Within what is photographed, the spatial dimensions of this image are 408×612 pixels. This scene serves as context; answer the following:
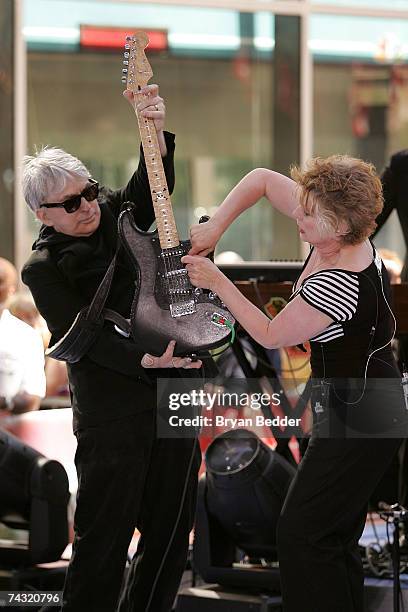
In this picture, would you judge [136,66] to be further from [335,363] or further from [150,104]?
[335,363]

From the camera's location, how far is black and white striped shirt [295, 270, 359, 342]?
9.01ft

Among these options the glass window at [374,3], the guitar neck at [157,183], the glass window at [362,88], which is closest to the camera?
the guitar neck at [157,183]

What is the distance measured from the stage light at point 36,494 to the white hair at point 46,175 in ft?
3.92

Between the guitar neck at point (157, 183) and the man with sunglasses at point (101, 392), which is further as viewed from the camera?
the man with sunglasses at point (101, 392)

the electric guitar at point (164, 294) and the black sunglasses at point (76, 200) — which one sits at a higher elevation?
the black sunglasses at point (76, 200)

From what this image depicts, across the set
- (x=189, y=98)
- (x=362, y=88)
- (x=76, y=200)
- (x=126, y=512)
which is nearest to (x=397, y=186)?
(x=76, y=200)

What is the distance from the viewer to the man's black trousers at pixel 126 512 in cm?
311

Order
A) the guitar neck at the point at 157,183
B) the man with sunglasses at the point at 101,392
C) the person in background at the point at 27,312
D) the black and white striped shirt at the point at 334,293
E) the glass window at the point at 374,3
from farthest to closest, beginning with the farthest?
the glass window at the point at 374,3, the person in background at the point at 27,312, the man with sunglasses at the point at 101,392, the guitar neck at the point at 157,183, the black and white striped shirt at the point at 334,293

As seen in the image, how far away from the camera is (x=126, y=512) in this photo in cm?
312

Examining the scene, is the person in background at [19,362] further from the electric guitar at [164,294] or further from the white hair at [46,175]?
the electric guitar at [164,294]

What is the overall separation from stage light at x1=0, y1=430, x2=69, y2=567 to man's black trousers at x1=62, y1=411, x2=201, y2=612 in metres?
0.76

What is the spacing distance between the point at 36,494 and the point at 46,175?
139 cm

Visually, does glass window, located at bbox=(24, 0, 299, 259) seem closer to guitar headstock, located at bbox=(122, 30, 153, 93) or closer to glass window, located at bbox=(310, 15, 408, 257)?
glass window, located at bbox=(310, 15, 408, 257)

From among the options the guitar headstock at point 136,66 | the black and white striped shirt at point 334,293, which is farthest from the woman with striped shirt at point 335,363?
the guitar headstock at point 136,66
